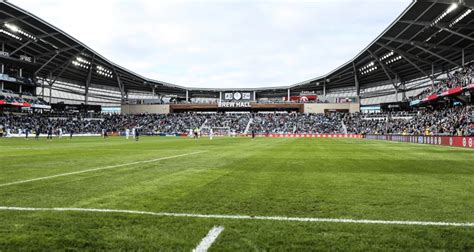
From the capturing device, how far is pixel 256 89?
107250 mm

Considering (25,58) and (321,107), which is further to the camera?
(321,107)

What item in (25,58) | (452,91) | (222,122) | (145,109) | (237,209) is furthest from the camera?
(145,109)

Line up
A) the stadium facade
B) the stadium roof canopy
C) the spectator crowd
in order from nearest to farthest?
1. the stadium roof canopy
2. the stadium facade
3. the spectator crowd

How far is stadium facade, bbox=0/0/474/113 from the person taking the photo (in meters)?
50.7

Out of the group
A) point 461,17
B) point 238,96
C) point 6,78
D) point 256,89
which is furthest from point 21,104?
point 461,17

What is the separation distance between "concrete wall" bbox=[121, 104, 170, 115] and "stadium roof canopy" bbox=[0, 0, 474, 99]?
17.8 ft

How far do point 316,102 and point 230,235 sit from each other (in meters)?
95.2

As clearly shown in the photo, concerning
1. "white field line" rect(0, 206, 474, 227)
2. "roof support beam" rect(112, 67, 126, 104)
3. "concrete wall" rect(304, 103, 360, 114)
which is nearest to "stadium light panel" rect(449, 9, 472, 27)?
"white field line" rect(0, 206, 474, 227)

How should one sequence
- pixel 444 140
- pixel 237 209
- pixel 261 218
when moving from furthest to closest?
pixel 444 140 → pixel 237 209 → pixel 261 218

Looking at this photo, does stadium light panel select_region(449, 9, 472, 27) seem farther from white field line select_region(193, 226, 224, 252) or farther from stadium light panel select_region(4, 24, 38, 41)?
stadium light panel select_region(4, 24, 38, 41)

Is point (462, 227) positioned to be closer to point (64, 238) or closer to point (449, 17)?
point (64, 238)

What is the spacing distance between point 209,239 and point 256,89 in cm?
10414

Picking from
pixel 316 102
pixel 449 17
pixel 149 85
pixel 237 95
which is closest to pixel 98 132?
pixel 149 85

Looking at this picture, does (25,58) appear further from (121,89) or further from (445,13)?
(445,13)
